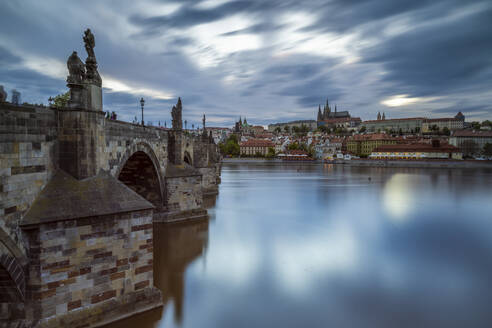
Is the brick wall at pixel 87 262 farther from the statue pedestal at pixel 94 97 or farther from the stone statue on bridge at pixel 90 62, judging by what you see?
the stone statue on bridge at pixel 90 62

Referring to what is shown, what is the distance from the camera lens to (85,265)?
7195mm

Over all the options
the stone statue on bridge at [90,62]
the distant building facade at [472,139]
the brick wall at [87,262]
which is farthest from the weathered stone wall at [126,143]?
the distant building facade at [472,139]

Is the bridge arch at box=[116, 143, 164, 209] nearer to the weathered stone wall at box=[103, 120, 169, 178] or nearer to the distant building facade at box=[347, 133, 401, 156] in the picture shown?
the weathered stone wall at box=[103, 120, 169, 178]

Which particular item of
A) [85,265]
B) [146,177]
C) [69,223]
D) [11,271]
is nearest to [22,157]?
[69,223]

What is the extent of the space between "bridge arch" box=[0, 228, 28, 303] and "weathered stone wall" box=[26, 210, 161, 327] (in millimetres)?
156

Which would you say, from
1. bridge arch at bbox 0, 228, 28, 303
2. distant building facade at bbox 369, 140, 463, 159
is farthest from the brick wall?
distant building facade at bbox 369, 140, 463, 159

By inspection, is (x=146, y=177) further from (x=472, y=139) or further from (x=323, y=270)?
(x=472, y=139)

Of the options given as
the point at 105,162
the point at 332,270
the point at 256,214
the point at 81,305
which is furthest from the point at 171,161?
the point at 81,305

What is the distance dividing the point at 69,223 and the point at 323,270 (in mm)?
9249

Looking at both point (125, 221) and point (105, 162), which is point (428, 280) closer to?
point (125, 221)

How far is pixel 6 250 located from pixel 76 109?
3632 mm

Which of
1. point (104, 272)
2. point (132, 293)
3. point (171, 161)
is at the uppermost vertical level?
point (171, 161)

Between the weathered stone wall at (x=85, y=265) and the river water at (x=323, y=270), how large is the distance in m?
0.95

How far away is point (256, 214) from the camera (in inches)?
898
